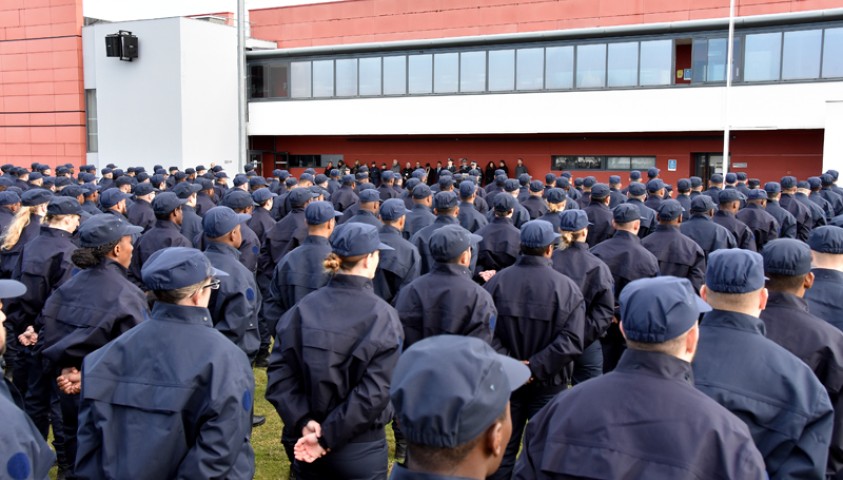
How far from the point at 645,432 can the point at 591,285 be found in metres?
3.75

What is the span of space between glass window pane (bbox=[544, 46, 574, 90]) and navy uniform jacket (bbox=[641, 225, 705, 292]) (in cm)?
1998

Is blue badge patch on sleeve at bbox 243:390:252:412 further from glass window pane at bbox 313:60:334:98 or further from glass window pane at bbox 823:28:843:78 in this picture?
glass window pane at bbox 313:60:334:98

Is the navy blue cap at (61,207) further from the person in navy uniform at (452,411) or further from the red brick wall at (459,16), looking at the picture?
the red brick wall at (459,16)

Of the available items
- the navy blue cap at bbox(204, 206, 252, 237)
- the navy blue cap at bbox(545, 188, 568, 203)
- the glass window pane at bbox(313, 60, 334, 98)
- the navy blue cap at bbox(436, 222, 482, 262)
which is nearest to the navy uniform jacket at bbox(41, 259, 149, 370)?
the navy blue cap at bbox(204, 206, 252, 237)

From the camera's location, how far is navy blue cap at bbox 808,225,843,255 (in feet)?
16.5

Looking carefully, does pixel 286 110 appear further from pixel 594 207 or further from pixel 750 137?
pixel 594 207

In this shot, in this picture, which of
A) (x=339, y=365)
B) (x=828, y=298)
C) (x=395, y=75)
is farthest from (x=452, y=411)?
(x=395, y=75)

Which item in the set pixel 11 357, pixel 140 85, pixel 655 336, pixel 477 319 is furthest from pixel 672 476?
pixel 140 85

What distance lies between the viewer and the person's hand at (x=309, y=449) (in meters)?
4.11

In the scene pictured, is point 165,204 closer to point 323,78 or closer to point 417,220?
point 417,220

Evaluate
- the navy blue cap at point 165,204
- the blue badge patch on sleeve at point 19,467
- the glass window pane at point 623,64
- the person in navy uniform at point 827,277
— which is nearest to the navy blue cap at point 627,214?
the person in navy uniform at point 827,277

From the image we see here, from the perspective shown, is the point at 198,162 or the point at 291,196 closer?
the point at 291,196

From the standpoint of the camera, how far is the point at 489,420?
220 centimetres

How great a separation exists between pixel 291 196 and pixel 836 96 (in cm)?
2011
